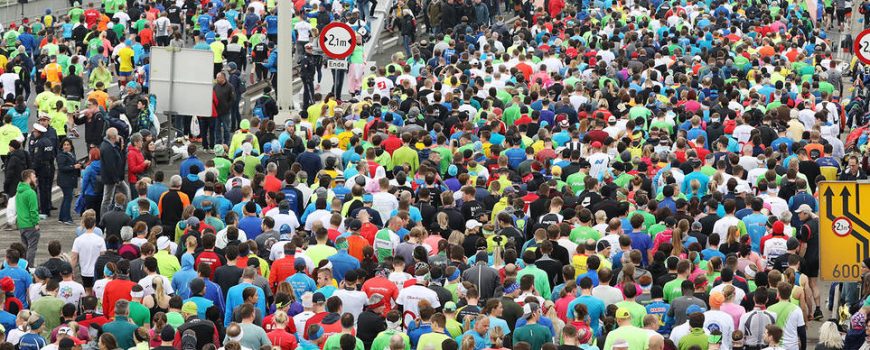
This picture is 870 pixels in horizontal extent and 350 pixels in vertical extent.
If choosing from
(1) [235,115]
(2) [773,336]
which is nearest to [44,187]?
(1) [235,115]

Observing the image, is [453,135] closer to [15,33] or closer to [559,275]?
[559,275]

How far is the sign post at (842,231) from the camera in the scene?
Result: 52.2 ft

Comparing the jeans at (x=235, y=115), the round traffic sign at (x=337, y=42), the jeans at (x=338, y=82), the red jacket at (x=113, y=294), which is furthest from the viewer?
the jeans at (x=338, y=82)

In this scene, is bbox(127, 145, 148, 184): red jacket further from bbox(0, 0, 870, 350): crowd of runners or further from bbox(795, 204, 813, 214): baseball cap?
bbox(795, 204, 813, 214): baseball cap

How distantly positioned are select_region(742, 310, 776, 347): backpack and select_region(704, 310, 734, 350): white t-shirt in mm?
287

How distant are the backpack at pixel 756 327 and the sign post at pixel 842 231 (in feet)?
4.50

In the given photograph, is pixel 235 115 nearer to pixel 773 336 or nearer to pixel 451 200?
pixel 451 200

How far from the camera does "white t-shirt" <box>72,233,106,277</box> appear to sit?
66.4ft

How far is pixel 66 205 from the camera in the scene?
2530 centimetres

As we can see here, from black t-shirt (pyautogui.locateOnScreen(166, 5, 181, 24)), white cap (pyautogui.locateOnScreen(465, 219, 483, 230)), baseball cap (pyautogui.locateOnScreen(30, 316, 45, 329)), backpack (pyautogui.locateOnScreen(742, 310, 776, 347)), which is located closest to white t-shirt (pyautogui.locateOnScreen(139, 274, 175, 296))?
baseball cap (pyautogui.locateOnScreen(30, 316, 45, 329))

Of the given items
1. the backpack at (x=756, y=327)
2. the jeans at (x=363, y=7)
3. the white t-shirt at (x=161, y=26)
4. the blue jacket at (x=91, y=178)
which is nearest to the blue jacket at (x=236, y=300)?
the backpack at (x=756, y=327)

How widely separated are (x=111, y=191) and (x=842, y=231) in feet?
36.9

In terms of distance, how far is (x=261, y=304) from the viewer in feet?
57.9

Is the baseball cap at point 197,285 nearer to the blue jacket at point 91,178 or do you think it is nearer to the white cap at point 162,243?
the white cap at point 162,243
